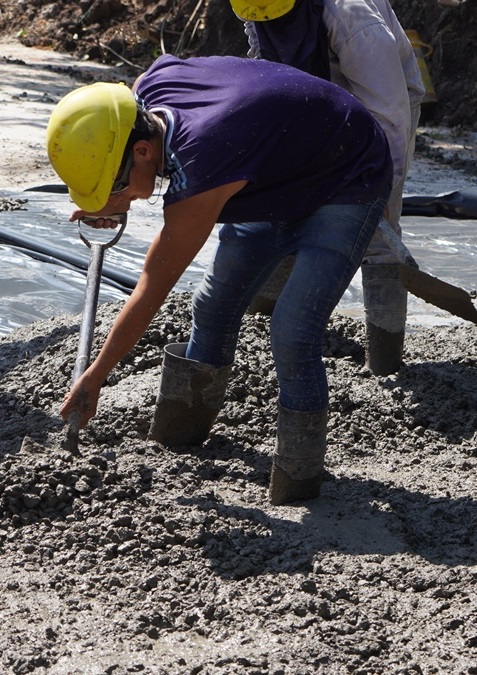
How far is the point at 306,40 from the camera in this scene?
3688 mm

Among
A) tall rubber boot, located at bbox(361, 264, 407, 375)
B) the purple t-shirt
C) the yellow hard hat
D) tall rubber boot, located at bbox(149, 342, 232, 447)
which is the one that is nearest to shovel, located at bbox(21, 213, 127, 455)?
tall rubber boot, located at bbox(149, 342, 232, 447)

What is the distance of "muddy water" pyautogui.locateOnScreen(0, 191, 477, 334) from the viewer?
16.4ft

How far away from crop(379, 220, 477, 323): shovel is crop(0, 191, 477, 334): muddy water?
1.14 m

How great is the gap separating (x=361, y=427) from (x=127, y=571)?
1.33 metres

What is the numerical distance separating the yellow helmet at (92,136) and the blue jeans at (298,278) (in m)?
0.63

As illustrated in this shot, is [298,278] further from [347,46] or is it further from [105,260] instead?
[105,260]

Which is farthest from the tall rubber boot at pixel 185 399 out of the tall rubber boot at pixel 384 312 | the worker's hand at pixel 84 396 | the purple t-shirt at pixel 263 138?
the tall rubber boot at pixel 384 312

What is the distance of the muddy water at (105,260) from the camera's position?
16.4 feet

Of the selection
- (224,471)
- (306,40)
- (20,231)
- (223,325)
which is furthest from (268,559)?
(20,231)

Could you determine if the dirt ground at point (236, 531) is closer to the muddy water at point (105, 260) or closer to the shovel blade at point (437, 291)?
the shovel blade at point (437, 291)

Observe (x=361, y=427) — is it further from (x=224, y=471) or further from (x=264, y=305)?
(x=264, y=305)

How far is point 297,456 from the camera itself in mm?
3066

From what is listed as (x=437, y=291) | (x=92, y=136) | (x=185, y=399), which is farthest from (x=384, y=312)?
(x=92, y=136)

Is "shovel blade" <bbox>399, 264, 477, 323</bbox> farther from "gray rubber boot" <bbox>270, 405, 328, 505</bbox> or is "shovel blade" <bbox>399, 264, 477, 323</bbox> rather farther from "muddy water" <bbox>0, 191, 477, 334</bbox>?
"muddy water" <bbox>0, 191, 477, 334</bbox>
